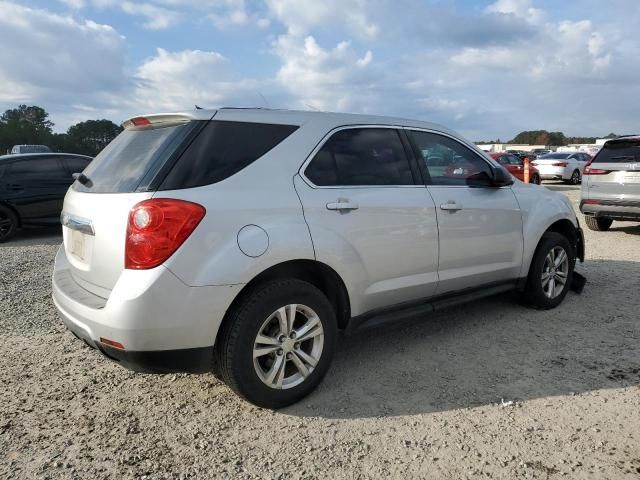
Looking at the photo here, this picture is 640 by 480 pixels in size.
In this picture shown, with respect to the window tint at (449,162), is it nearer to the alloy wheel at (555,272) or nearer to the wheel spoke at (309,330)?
the alloy wheel at (555,272)

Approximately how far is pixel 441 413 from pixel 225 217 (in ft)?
5.54

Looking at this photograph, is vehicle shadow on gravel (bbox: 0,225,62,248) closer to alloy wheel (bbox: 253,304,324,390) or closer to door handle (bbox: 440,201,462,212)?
alloy wheel (bbox: 253,304,324,390)

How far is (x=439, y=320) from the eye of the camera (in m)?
4.58

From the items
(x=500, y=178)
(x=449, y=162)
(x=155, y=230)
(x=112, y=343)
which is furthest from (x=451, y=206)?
(x=112, y=343)

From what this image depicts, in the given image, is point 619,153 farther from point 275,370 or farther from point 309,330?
point 275,370

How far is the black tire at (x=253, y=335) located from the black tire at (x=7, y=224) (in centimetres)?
786

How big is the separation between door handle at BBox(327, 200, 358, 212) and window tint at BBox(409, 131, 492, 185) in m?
0.89

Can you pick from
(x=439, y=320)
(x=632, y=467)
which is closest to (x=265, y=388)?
(x=632, y=467)

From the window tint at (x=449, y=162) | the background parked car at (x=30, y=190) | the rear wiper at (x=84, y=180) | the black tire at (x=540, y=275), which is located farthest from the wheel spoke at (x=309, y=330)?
the background parked car at (x=30, y=190)

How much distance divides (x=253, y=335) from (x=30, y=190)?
26.4ft

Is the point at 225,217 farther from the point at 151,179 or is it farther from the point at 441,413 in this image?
the point at 441,413

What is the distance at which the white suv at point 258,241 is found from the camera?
254 cm

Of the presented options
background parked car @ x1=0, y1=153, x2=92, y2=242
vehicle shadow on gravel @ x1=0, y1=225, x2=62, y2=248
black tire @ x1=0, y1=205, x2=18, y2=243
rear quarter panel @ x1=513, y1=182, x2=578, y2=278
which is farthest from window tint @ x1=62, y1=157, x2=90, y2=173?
rear quarter panel @ x1=513, y1=182, x2=578, y2=278

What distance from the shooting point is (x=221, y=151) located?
2.81 meters
